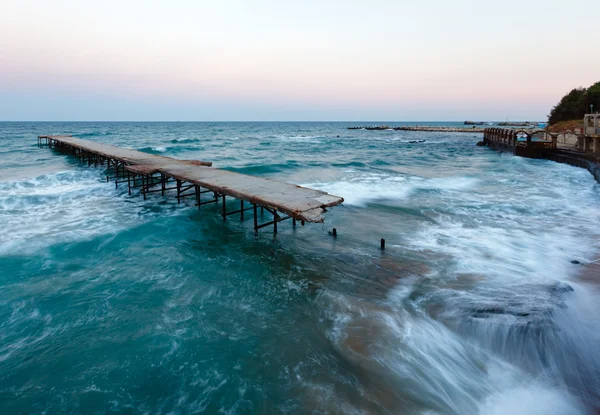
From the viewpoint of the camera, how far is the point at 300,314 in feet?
24.3

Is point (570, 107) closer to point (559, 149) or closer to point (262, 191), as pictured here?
point (559, 149)

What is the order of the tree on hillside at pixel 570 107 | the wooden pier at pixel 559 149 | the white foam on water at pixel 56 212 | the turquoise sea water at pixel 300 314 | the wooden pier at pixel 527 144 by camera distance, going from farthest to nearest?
the tree on hillside at pixel 570 107 → the wooden pier at pixel 527 144 → the wooden pier at pixel 559 149 → the white foam on water at pixel 56 212 → the turquoise sea water at pixel 300 314

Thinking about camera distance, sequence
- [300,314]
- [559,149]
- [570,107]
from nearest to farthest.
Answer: [300,314]
[559,149]
[570,107]

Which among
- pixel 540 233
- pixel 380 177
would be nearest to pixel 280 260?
pixel 540 233

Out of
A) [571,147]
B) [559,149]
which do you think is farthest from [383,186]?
[571,147]

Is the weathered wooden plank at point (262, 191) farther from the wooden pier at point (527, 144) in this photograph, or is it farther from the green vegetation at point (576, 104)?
the green vegetation at point (576, 104)

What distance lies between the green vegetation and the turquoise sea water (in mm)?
39518

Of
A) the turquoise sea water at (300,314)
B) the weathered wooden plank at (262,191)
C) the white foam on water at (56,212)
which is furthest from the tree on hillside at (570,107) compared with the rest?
the white foam on water at (56,212)

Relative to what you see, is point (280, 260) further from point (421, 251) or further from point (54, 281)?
point (54, 281)

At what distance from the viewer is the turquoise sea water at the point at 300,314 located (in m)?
5.37

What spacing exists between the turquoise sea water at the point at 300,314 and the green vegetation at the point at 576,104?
1556 inches

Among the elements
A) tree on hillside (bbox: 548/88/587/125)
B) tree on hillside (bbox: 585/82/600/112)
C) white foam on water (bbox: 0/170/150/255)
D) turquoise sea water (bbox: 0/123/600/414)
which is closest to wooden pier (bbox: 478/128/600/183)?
turquoise sea water (bbox: 0/123/600/414)

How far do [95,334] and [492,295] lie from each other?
8.62 meters

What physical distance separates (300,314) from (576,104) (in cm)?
5771
